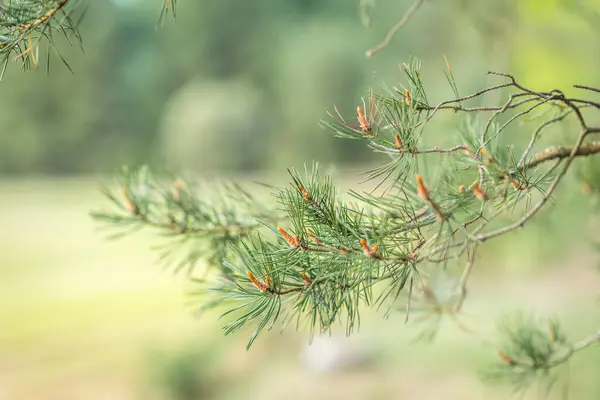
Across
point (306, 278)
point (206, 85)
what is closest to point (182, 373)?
point (306, 278)

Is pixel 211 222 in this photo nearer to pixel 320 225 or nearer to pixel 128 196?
pixel 128 196

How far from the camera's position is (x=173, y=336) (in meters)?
3.78

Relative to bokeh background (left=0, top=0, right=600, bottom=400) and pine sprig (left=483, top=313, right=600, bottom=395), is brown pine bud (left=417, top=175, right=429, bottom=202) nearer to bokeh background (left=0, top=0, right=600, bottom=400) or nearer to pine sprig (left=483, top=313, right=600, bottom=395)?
bokeh background (left=0, top=0, right=600, bottom=400)

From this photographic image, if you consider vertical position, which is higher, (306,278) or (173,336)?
(173,336)

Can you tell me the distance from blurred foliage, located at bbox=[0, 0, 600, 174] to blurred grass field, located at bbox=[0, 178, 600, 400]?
87 centimetres

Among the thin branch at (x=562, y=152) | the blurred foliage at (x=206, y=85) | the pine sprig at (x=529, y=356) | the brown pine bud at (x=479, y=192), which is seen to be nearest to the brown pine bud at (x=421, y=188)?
the brown pine bud at (x=479, y=192)

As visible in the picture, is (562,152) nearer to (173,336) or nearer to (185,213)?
(185,213)

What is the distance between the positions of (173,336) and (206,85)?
3264mm

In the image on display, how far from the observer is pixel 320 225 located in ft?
1.25

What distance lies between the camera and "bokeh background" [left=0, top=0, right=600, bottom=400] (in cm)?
173

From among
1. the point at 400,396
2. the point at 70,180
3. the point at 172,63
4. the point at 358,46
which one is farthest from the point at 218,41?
the point at 400,396

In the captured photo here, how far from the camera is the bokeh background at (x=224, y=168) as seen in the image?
1.73 meters

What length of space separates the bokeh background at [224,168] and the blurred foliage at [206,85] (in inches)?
0.8

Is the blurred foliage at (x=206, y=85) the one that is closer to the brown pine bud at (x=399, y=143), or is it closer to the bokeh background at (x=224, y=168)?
the bokeh background at (x=224, y=168)
